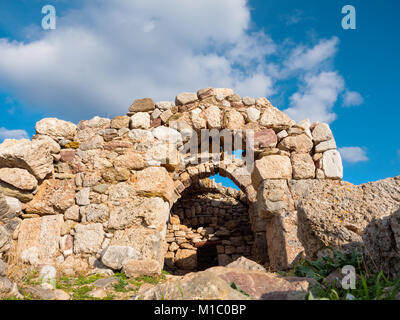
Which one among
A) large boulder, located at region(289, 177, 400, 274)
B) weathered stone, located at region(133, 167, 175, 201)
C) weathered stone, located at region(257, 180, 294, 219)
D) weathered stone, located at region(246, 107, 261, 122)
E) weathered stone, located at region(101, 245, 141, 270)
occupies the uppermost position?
weathered stone, located at region(246, 107, 261, 122)

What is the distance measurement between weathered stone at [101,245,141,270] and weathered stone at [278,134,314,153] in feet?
9.87

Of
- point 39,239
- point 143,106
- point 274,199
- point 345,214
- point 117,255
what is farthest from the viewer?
point 143,106

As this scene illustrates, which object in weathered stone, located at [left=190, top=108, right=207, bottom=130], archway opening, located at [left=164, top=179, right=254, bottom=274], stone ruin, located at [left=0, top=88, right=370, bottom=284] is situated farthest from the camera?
archway opening, located at [left=164, top=179, right=254, bottom=274]

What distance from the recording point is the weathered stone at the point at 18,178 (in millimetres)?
4492

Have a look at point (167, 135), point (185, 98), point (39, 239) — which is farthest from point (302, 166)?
point (39, 239)

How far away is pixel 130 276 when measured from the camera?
3.86m

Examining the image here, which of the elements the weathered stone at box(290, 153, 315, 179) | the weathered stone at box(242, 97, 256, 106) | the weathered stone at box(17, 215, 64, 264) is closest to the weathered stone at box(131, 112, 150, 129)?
the weathered stone at box(242, 97, 256, 106)

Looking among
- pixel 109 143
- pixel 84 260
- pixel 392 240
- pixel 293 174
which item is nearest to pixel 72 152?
pixel 109 143

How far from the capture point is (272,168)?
15.4 feet

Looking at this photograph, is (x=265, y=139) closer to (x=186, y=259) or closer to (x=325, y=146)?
(x=325, y=146)

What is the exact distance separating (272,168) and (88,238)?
3146 mm

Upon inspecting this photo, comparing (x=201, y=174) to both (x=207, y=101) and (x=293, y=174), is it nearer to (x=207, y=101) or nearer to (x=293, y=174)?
(x=207, y=101)

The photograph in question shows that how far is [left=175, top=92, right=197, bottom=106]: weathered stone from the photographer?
5.54m

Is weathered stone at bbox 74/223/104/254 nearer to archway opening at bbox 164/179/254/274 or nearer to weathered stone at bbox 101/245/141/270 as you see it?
weathered stone at bbox 101/245/141/270
